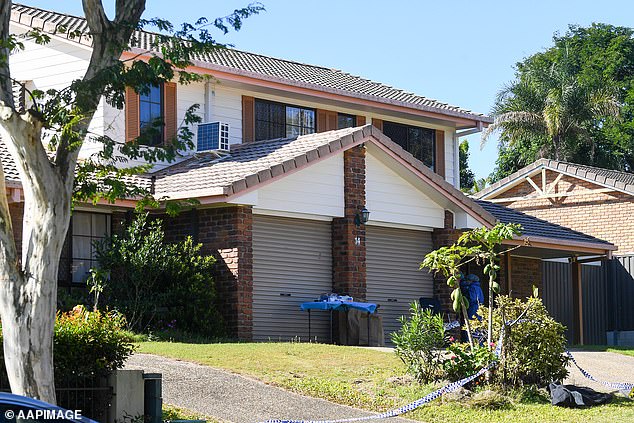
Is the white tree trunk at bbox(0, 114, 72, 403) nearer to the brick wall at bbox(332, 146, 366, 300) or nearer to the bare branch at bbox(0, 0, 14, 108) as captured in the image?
the bare branch at bbox(0, 0, 14, 108)

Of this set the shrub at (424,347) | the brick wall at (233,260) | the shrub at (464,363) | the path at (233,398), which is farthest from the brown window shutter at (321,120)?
the path at (233,398)

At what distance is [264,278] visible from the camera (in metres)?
21.5

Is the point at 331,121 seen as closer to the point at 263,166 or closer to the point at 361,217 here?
the point at 361,217

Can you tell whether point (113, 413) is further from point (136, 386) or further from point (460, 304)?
point (460, 304)

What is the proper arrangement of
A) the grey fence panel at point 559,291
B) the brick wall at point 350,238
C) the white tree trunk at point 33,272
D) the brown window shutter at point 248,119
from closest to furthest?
the white tree trunk at point 33,272
the brick wall at point 350,238
the brown window shutter at point 248,119
the grey fence panel at point 559,291

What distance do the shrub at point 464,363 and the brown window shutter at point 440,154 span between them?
14.0 m

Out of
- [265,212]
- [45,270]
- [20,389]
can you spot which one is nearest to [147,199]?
[45,270]

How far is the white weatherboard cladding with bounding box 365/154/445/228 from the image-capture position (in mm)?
23047

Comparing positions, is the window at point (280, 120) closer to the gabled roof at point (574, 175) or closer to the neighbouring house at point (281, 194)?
the neighbouring house at point (281, 194)

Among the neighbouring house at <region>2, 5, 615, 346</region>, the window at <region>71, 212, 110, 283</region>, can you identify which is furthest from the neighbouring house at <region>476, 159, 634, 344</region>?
the window at <region>71, 212, 110, 283</region>

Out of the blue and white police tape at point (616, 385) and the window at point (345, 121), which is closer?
the blue and white police tape at point (616, 385)

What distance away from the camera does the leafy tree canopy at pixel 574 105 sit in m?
46.9

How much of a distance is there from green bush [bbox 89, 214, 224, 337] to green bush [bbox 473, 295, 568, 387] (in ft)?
18.9
